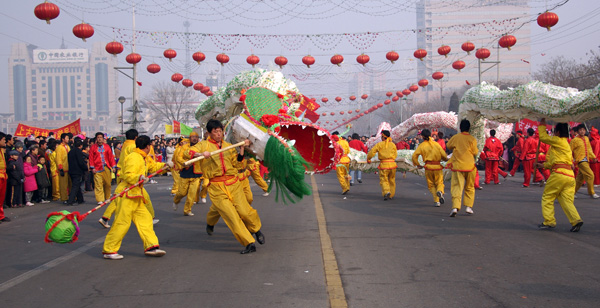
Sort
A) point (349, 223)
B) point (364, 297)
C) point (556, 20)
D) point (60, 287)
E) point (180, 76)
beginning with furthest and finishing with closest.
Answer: point (180, 76)
point (556, 20)
point (349, 223)
point (60, 287)
point (364, 297)

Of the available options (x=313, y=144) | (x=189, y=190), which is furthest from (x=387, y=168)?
(x=313, y=144)

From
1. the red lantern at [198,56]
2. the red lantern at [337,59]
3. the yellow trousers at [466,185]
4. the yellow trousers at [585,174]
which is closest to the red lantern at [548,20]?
the yellow trousers at [585,174]

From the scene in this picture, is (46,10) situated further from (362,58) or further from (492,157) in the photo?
(492,157)

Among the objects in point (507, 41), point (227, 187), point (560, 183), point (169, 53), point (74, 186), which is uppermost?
point (169, 53)

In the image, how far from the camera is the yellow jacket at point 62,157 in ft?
47.1

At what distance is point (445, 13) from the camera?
12812 centimetres

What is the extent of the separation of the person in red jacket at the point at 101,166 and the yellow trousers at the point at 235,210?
22.4 ft

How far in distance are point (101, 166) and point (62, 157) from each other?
1.92 meters

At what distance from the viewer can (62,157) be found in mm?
14422

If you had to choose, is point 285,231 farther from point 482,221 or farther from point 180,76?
point 180,76

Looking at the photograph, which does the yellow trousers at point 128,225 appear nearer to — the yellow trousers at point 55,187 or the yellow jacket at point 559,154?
the yellow jacket at point 559,154

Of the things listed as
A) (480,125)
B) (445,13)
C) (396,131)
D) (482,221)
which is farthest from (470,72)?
(482,221)

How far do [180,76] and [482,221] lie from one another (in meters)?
15.4

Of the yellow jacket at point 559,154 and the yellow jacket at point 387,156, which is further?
the yellow jacket at point 387,156
